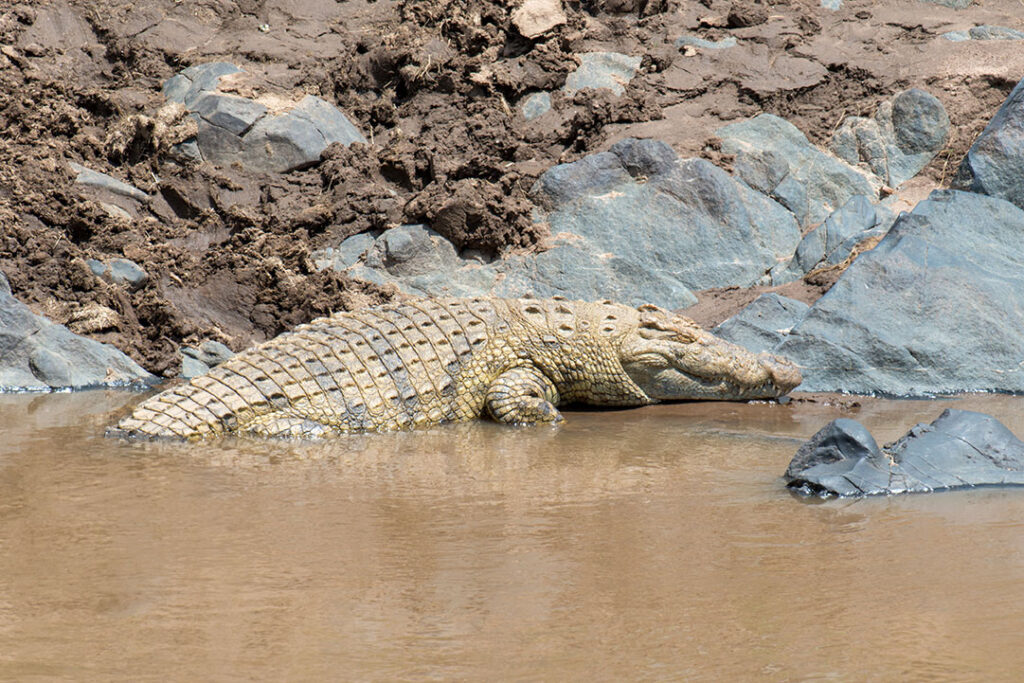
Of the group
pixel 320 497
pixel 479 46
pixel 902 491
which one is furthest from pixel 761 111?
pixel 320 497

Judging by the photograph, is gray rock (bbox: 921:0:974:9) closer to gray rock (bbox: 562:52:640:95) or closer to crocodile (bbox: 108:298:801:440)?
gray rock (bbox: 562:52:640:95)

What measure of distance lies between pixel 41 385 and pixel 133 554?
4284mm

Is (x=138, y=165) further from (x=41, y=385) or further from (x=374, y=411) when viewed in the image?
(x=374, y=411)

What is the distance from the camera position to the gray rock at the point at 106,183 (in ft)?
31.4

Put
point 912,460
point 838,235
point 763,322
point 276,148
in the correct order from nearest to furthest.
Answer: point 912,460 < point 763,322 < point 838,235 < point 276,148

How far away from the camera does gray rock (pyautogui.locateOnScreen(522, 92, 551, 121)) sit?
10.8m

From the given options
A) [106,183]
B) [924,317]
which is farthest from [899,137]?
[106,183]

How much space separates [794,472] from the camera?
487cm

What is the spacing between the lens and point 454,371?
6.91 meters

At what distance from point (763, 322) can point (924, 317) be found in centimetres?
115

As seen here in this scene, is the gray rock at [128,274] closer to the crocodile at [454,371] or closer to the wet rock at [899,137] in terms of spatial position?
the crocodile at [454,371]

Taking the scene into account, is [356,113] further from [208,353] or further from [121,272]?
[208,353]

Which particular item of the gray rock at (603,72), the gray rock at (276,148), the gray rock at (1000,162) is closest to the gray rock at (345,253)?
the gray rock at (276,148)

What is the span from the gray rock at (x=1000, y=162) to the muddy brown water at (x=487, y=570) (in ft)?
12.9
